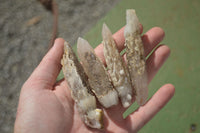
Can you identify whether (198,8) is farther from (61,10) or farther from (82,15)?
(61,10)

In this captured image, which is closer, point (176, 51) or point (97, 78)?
point (97, 78)

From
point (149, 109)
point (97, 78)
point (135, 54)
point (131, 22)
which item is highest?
point (131, 22)

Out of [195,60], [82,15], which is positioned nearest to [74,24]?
[82,15]

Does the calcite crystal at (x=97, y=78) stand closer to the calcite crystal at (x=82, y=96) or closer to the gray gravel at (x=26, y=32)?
the calcite crystal at (x=82, y=96)

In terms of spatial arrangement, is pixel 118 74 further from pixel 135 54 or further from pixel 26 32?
pixel 26 32

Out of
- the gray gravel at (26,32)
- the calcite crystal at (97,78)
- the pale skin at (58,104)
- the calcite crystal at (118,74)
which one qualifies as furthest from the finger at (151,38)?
the gray gravel at (26,32)

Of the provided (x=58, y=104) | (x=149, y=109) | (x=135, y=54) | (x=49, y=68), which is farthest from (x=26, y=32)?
(x=149, y=109)

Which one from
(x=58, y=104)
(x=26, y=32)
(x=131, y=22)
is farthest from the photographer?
(x=26, y=32)
